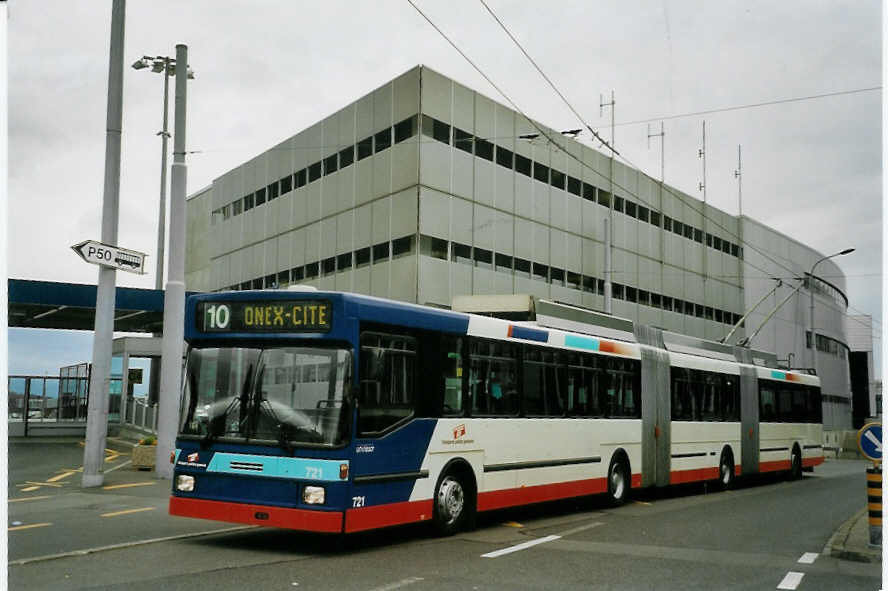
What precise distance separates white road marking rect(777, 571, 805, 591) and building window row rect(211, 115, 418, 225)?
81.0 ft

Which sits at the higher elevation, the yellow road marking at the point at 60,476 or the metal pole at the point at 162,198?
the metal pole at the point at 162,198

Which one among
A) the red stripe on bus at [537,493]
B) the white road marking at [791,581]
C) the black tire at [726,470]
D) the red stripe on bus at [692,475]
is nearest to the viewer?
the white road marking at [791,581]

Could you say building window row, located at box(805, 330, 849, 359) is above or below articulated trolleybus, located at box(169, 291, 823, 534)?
above

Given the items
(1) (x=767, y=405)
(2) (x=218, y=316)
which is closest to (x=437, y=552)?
(2) (x=218, y=316)

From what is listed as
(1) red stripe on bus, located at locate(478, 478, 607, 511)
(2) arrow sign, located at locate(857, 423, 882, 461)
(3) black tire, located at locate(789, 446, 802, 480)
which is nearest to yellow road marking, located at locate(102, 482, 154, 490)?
(1) red stripe on bus, located at locate(478, 478, 607, 511)

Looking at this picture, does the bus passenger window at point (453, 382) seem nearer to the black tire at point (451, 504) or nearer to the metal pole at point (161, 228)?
the black tire at point (451, 504)

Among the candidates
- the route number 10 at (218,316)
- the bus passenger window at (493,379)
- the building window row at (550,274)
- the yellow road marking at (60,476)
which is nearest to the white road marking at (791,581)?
the bus passenger window at (493,379)

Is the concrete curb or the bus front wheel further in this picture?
the bus front wheel

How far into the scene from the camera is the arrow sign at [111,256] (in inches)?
617

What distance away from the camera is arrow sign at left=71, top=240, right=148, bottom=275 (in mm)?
15680

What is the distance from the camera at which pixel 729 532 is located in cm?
1268

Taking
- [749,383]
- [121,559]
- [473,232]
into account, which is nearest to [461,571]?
[121,559]

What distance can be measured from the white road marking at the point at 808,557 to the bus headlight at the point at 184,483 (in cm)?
653

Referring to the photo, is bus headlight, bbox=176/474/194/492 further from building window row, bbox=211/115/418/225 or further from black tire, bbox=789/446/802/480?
building window row, bbox=211/115/418/225
